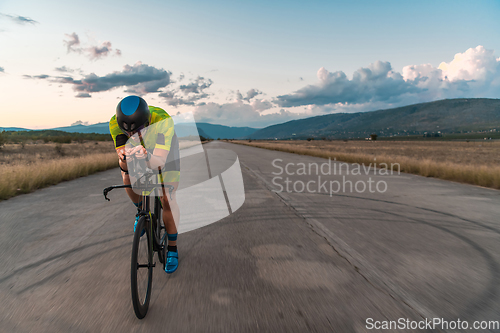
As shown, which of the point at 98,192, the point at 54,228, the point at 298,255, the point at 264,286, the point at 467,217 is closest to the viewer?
the point at 264,286

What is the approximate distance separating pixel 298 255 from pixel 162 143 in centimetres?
231

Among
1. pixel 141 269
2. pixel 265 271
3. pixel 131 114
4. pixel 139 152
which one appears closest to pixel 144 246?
pixel 141 269

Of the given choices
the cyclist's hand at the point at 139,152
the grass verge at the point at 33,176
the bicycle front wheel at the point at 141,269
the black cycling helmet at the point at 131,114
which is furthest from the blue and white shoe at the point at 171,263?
the grass verge at the point at 33,176

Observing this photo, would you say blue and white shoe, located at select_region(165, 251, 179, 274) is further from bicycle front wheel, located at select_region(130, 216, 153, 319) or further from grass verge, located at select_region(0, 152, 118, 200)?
grass verge, located at select_region(0, 152, 118, 200)

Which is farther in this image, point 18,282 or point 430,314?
point 18,282

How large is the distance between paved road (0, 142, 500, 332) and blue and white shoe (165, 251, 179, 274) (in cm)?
10

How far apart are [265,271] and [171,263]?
43.4 inches

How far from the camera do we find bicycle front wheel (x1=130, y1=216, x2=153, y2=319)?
2.51 m

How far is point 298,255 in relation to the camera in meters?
4.12

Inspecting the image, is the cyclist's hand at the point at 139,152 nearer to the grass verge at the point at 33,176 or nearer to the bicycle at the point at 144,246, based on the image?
the bicycle at the point at 144,246

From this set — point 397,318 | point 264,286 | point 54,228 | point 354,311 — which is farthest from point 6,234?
point 397,318

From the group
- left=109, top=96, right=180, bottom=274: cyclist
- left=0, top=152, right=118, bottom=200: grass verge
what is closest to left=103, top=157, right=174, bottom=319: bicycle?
left=109, top=96, right=180, bottom=274: cyclist

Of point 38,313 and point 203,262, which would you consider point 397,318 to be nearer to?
point 203,262

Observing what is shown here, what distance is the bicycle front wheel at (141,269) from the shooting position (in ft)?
8.24
